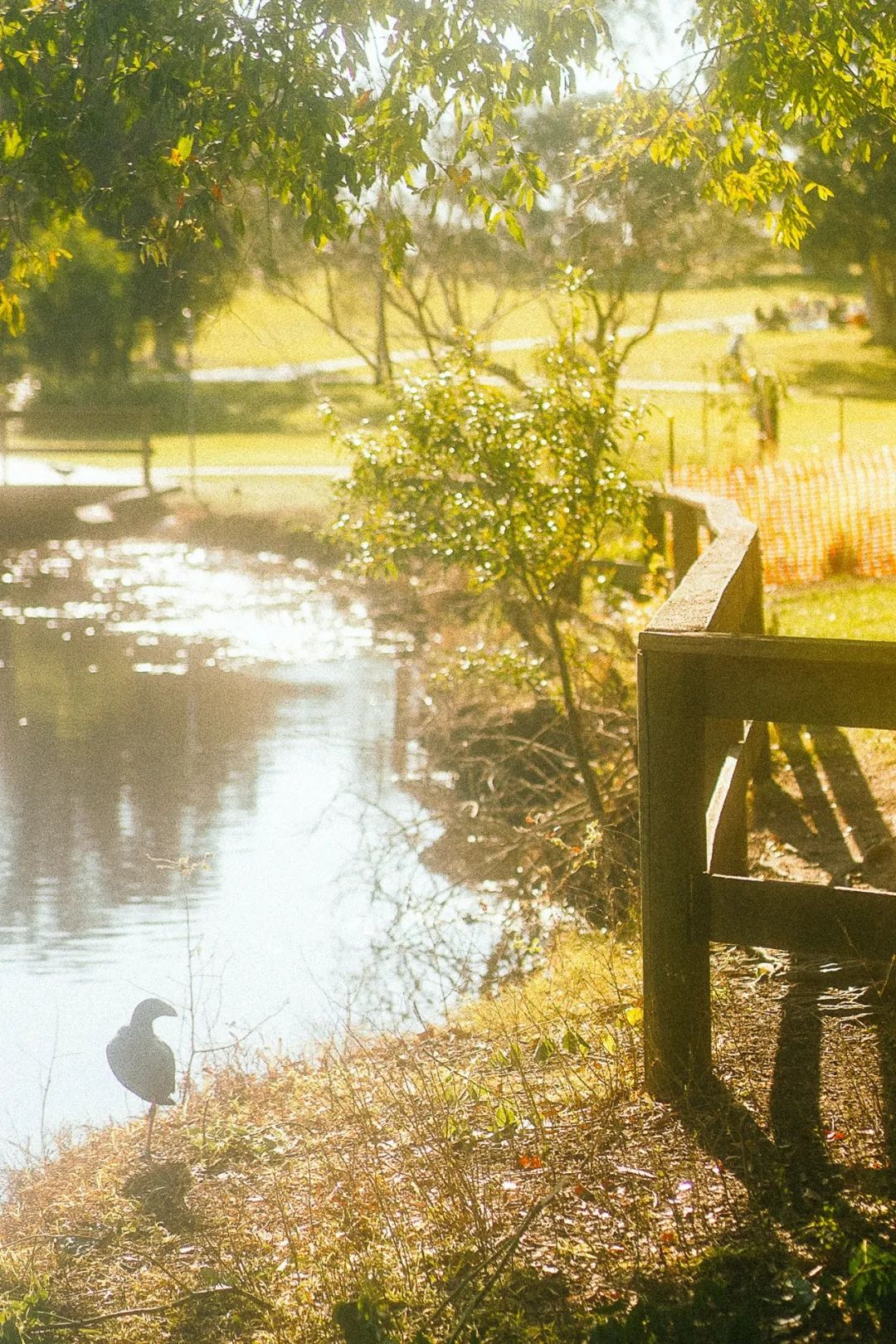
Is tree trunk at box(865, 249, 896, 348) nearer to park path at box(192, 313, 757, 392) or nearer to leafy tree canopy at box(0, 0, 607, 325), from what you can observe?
park path at box(192, 313, 757, 392)

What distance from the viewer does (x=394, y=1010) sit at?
23.8 ft

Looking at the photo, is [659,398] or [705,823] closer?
[705,823]

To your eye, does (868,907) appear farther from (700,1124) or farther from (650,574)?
(650,574)

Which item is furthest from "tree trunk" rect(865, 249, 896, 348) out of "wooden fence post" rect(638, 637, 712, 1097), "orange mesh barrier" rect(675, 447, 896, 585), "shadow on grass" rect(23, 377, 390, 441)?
"wooden fence post" rect(638, 637, 712, 1097)

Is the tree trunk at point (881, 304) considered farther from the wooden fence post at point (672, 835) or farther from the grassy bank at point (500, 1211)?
the wooden fence post at point (672, 835)

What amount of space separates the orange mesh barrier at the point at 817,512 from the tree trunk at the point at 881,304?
2739cm

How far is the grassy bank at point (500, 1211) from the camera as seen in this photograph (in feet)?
11.1

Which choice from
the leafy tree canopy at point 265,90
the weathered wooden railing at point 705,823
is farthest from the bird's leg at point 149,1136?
the leafy tree canopy at point 265,90

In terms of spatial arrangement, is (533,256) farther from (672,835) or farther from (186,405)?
(186,405)

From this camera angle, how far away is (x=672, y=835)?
420 cm

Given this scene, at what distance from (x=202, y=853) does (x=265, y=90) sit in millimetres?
5978

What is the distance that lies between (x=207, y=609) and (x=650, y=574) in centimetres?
1044

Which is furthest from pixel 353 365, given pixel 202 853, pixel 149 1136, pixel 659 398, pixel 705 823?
pixel 705 823

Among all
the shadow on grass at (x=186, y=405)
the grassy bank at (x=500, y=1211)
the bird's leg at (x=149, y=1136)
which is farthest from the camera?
the shadow on grass at (x=186, y=405)
